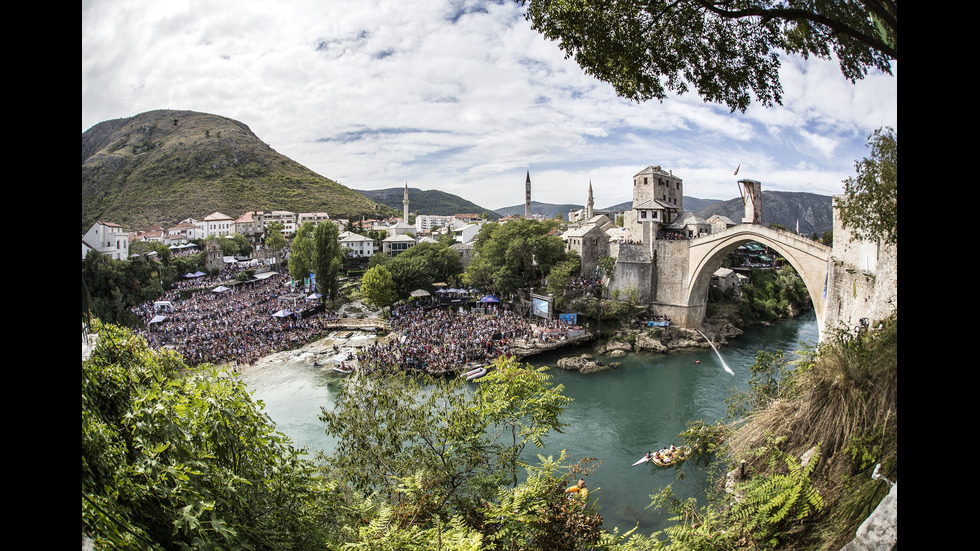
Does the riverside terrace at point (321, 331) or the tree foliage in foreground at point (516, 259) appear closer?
the riverside terrace at point (321, 331)

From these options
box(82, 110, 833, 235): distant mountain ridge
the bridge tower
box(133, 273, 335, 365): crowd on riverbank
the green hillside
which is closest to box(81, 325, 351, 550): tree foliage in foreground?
box(133, 273, 335, 365): crowd on riverbank

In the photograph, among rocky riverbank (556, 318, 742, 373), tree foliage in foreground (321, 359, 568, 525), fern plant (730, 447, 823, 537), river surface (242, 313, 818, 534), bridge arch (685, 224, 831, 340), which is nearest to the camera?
fern plant (730, 447, 823, 537)

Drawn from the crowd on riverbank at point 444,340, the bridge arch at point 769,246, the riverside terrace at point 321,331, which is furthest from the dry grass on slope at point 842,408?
the riverside terrace at point 321,331

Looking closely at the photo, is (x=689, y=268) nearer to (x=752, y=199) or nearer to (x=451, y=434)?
(x=752, y=199)

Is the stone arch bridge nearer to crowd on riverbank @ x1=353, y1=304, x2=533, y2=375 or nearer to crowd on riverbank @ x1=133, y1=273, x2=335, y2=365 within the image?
crowd on riverbank @ x1=353, y1=304, x2=533, y2=375

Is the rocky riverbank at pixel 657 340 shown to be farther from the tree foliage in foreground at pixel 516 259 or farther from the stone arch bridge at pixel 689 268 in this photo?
the tree foliage in foreground at pixel 516 259
